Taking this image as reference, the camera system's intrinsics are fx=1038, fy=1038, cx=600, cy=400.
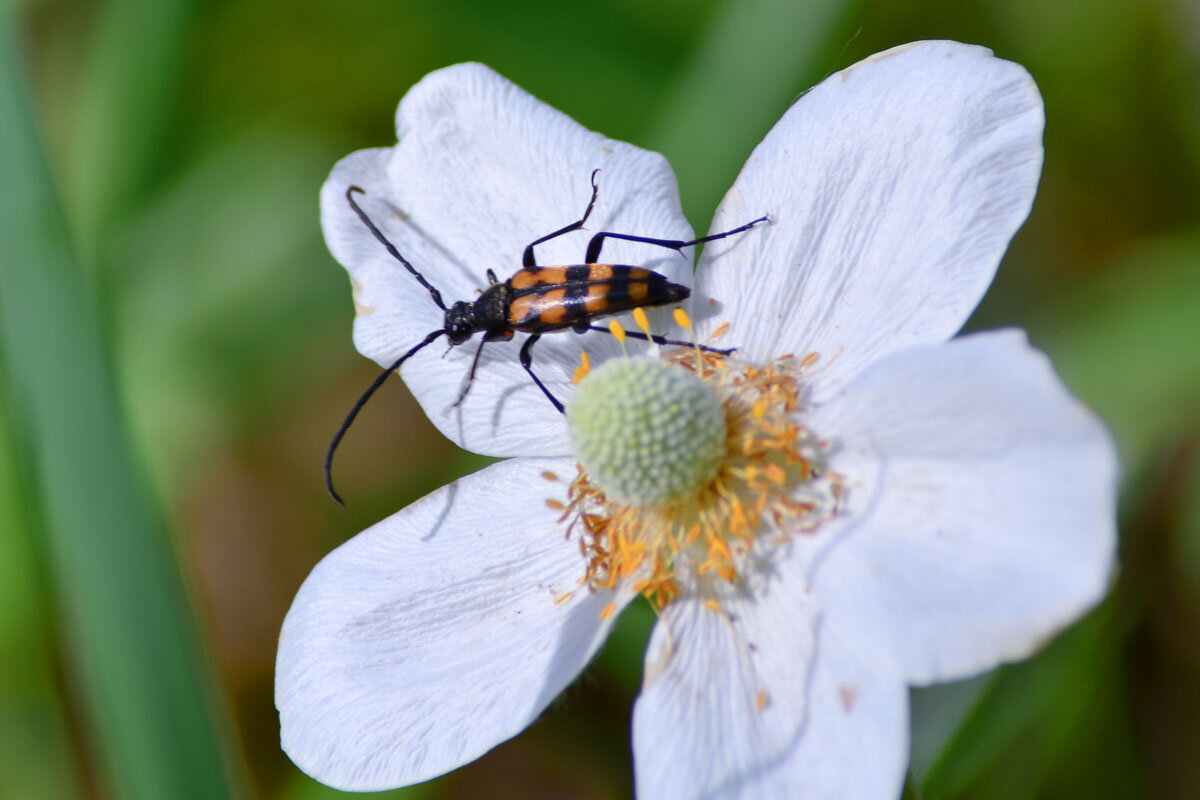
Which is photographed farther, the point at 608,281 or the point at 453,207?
the point at 453,207

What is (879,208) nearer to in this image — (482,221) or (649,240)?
(649,240)

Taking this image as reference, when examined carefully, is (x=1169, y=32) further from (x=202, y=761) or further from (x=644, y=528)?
(x=202, y=761)

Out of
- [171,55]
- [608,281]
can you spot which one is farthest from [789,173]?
[171,55]

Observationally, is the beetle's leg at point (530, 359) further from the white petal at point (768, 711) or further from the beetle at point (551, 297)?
the white petal at point (768, 711)

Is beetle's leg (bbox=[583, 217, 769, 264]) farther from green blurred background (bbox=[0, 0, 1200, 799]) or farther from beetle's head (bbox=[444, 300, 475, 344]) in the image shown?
green blurred background (bbox=[0, 0, 1200, 799])

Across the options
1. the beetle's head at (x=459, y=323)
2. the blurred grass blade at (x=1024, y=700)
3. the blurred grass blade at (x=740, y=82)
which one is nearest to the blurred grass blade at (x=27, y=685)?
the beetle's head at (x=459, y=323)

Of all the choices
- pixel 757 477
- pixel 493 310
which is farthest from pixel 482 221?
pixel 757 477
